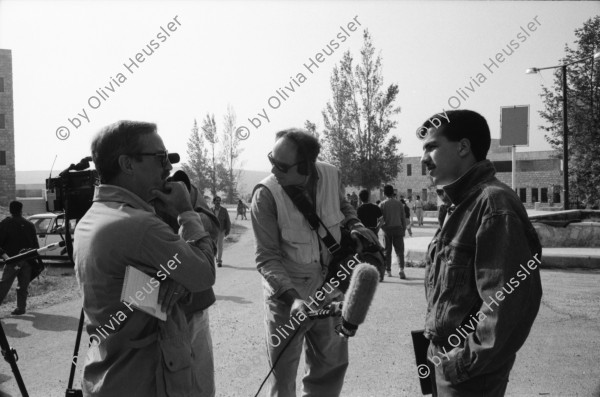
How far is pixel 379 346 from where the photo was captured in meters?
5.78

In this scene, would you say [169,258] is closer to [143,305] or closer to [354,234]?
[143,305]

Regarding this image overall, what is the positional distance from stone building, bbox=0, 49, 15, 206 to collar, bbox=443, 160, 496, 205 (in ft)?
184

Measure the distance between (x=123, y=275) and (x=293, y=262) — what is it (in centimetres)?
142

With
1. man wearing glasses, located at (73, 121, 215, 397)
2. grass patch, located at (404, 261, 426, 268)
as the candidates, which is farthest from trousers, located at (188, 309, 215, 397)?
grass patch, located at (404, 261, 426, 268)

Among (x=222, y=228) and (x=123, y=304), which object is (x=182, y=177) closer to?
(x=123, y=304)

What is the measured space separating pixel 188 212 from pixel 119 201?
331mm

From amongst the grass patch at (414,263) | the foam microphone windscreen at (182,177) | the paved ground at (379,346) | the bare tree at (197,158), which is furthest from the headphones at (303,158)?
the bare tree at (197,158)

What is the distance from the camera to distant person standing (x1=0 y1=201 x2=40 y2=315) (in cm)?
809

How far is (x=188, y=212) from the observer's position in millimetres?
2352

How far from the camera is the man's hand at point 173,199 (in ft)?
7.57

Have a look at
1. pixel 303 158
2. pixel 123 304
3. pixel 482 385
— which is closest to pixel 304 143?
pixel 303 158

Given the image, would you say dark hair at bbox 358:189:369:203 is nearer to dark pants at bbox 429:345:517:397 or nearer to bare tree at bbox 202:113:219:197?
dark pants at bbox 429:345:517:397

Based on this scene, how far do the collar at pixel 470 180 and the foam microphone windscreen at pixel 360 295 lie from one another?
503mm

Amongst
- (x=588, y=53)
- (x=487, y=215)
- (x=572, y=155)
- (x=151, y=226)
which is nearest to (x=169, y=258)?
(x=151, y=226)
